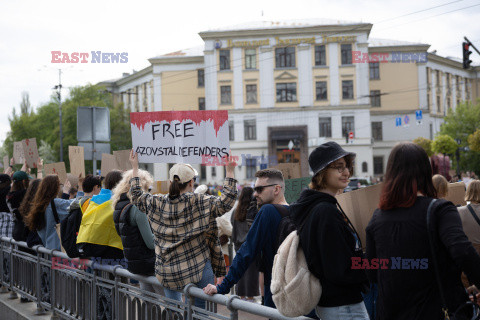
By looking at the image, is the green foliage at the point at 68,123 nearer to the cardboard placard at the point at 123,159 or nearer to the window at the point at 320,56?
the window at the point at 320,56

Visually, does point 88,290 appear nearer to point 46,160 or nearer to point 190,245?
point 190,245

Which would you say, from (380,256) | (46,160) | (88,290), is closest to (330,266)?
(380,256)

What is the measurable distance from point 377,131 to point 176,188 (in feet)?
203

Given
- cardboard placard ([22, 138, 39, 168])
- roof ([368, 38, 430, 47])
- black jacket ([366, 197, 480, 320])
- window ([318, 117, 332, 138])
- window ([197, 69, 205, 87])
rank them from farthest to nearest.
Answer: roof ([368, 38, 430, 47]) < window ([197, 69, 205, 87]) < window ([318, 117, 332, 138]) < cardboard placard ([22, 138, 39, 168]) < black jacket ([366, 197, 480, 320])

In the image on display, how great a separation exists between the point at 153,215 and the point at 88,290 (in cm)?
182

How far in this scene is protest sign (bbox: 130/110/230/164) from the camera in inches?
212

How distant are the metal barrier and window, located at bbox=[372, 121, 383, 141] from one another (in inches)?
2280

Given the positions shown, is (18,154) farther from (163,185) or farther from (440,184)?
(440,184)

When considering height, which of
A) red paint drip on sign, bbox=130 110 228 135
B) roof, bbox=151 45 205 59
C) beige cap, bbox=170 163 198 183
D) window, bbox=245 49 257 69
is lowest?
beige cap, bbox=170 163 198 183

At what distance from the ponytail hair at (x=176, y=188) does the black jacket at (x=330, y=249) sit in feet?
6.36

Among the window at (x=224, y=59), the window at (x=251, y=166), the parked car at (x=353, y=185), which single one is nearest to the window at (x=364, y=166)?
the window at (x=251, y=166)

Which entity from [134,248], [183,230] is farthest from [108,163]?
[183,230]

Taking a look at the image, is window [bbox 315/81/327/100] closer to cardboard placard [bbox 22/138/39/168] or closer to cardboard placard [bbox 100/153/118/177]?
cardboard placard [bbox 22/138/39/168]

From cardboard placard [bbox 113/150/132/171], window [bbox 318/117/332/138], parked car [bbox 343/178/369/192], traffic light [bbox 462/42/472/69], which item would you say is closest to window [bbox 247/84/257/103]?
window [bbox 318/117/332/138]
